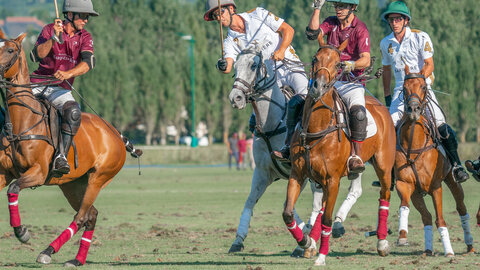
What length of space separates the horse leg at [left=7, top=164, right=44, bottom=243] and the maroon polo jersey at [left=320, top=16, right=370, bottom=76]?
400cm

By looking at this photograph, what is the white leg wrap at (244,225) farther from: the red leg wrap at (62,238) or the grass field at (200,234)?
the red leg wrap at (62,238)

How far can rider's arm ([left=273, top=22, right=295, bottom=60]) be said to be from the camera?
36.0 feet

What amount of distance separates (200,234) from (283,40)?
4.62 meters

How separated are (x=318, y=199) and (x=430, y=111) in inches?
77.1

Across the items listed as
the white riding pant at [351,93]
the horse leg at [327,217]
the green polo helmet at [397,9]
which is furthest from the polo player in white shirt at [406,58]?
the horse leg at [327,217]

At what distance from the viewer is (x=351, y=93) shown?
414 inches

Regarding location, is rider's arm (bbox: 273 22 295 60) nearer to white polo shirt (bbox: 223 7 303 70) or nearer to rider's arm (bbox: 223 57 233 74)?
white polo shirt (bbox: 223 7 303 70)

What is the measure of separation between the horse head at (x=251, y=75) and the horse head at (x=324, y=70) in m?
1.17

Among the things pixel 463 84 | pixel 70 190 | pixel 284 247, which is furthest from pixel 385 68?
pixel 463 84

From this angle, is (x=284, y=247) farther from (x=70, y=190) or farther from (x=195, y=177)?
(x=195, y=177)

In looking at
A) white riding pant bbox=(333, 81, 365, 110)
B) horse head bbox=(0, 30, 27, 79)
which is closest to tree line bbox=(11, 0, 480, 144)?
white riding pant bbox=(333, 81, 365, 110)

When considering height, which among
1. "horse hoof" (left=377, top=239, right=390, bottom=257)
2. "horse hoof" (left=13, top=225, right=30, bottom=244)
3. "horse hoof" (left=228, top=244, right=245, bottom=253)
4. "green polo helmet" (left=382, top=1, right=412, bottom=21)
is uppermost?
"green polo helmet" (left=382, top=1, right=412, bottom=21)

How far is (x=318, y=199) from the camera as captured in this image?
1170 centimetres

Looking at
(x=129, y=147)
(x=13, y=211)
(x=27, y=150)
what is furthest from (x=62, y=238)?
(x=129, y=147)
